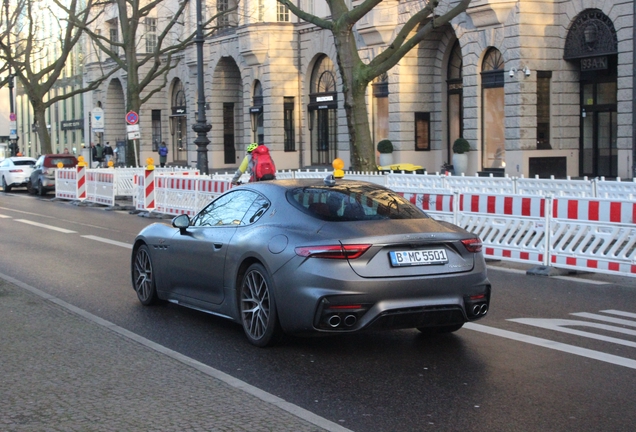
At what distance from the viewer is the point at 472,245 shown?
7801mm

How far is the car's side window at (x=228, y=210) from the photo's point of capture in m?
8.62

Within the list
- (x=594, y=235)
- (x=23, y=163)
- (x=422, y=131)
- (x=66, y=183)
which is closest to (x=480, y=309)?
(x=594, y=235)

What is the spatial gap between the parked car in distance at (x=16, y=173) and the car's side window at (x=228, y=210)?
31928mm

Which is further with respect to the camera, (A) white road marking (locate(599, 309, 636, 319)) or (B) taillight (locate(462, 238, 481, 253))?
(A) white road marking (locate(599, 309, 636, 319))

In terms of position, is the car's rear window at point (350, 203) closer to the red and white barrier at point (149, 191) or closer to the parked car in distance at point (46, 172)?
the red and white barrier at point (149, 191)

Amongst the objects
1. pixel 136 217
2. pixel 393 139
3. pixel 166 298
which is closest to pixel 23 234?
pixel 136 217

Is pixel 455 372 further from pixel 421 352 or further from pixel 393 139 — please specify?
pixel 393 139

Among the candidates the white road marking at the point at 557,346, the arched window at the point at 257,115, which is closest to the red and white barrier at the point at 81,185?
the arched window at the point at 257,115

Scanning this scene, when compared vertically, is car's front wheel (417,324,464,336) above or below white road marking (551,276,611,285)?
above

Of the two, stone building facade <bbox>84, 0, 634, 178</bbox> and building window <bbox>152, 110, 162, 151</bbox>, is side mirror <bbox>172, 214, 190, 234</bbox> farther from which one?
building window <bbox>152, 110, 162, 151</bbox>

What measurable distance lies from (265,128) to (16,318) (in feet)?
132

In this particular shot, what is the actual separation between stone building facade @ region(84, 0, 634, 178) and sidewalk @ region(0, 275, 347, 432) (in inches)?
952

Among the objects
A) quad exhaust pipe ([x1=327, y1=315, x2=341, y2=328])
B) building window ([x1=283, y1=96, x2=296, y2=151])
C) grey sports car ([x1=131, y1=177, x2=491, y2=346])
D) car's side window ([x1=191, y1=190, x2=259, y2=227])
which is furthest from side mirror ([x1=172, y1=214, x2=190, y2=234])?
building window ([x1=283, y1=96, x2=296, y2=151])

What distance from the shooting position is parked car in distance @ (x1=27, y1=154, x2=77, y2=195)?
119 ft
